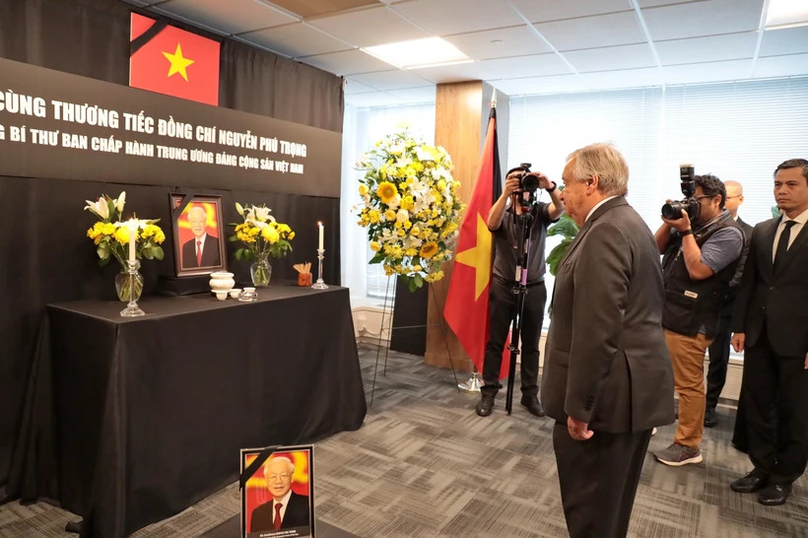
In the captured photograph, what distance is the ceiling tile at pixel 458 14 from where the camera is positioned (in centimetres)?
311

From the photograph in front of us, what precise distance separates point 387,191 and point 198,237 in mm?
1289

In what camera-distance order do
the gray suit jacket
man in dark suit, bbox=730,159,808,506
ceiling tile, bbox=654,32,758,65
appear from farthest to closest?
1. ceiling tile, bbox=654,32,758,65
2. man in dark suit, bbox=730,159,808,506
3. the gray suit jacket

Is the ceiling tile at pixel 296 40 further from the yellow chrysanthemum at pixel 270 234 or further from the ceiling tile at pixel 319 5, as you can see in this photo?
the yellow chrysanthemum at pixel 270 234

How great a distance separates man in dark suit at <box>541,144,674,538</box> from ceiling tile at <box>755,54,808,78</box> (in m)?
3.10

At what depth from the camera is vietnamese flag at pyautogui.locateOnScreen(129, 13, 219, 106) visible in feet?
10.0

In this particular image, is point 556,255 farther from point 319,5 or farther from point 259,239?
point 319,5

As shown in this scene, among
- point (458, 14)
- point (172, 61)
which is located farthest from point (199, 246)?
point (458, 14)

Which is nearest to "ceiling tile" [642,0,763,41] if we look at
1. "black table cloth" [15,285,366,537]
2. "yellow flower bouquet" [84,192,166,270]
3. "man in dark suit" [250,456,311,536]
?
"black table cloth" [15,285,366,537]

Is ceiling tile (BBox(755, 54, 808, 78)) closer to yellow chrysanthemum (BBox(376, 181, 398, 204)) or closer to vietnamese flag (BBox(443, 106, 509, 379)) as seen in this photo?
vietnamese flag (BBox(443, 106, 509, 379))

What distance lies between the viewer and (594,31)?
3447 mm

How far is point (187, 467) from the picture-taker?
252cm

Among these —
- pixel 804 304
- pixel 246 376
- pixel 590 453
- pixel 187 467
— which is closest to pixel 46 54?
pixel 246 376

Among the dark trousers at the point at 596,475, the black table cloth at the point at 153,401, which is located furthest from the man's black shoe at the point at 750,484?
the black table cloth at the point at 153,401

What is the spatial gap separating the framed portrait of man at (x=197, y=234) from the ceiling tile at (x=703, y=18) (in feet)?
8.86
